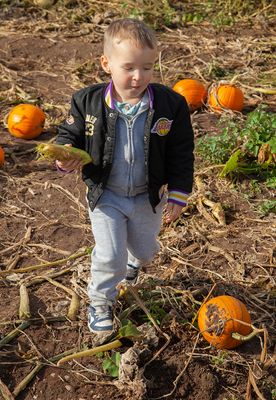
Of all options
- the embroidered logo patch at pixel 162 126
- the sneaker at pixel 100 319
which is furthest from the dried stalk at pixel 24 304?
the embroidered logo patch at pixel 162 126

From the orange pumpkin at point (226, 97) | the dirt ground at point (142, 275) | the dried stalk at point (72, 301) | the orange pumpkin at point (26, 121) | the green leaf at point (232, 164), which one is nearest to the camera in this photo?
the dirt ground at point (142, 275)

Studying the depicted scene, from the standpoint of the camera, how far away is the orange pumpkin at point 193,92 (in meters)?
6.79

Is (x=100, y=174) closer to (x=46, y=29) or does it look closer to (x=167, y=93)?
(x=167, y=93)

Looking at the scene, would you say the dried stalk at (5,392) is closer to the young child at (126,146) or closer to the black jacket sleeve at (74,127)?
the young child at (126,146)

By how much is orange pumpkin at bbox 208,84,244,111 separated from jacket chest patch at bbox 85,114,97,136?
10.8ft

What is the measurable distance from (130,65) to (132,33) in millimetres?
150

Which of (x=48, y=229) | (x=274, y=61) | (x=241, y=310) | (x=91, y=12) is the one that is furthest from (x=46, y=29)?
(x=241, y=310)

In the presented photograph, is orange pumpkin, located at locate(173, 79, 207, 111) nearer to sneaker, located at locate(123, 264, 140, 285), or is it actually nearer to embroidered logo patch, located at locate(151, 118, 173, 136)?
sneaker, located at locate(123, 264, 140, 285)

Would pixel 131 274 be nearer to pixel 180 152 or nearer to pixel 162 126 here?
pixel 180 152

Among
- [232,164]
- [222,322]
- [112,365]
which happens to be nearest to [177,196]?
[222,322]

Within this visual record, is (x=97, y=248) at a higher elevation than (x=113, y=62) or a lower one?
lower

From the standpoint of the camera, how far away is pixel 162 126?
3.55 meters

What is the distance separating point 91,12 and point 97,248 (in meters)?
6.34

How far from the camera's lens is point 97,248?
3.77 metres
